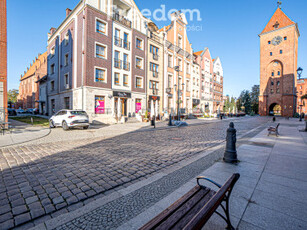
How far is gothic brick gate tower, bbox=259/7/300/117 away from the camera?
44844mm

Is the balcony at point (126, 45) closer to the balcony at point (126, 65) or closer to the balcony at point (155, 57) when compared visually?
the balcony at point (126, 65)

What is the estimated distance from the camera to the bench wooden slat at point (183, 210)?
153 cm

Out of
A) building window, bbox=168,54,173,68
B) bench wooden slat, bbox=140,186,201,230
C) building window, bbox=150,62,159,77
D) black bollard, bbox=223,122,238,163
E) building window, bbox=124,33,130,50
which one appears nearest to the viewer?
bench wooden slat, bbox=140,186,201,230

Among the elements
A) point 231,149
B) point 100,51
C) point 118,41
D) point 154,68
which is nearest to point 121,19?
point 118,41

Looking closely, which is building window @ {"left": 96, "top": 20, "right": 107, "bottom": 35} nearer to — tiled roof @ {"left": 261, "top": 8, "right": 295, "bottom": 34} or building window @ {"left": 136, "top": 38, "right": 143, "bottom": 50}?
building window @ {"left": 136, "top": 38, "right": 143, "bottom": 50}

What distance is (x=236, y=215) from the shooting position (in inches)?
93.0

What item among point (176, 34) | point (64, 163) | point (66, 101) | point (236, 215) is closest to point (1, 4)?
point (66, 101)

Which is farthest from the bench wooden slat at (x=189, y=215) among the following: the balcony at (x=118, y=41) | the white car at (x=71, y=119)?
the balcony at (x=118, y=41)

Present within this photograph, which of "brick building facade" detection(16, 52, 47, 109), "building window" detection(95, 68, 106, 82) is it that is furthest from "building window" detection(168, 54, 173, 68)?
"brick building facade" detection(16, 52, 47, 109)

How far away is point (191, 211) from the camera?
5.92 feet

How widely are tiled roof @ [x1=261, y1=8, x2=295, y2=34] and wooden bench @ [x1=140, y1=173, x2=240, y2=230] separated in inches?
2560

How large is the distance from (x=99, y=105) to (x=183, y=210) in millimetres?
19348

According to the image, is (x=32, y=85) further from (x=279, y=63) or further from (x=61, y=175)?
(x=279, y=63)

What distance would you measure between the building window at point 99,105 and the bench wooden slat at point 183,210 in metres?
18.8
